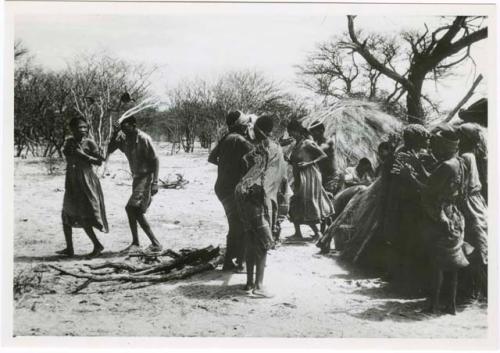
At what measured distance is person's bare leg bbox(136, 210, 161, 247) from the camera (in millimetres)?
6516

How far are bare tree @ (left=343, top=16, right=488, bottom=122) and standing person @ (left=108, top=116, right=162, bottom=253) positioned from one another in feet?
8.18

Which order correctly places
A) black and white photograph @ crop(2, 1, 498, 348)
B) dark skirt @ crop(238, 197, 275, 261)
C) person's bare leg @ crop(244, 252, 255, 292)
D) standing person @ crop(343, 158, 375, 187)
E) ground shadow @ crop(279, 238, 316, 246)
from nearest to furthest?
dark skirt @ crop(238, 197, 275, 261) < person's bare leg @ crop(244, 252, 255, 292) < black and white photograph @ crop(2, 1, 498, 348) < ground shadow @ crop(279, 238, 316, 246) < standing person @ crop(343, 158, 375, 187)

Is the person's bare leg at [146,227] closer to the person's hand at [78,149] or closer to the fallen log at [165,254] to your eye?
the fallen log at [165,254]

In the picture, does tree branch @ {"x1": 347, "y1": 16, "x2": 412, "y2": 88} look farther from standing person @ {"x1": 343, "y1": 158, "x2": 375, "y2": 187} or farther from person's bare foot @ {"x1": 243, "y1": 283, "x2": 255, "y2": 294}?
person's bare foot @ {"x1": 243, "y1": 283, "x2": 255, "y2": 294}

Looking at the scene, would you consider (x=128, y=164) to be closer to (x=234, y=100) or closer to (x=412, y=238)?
(x=234, y=100)

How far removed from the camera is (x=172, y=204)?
666 centimetres

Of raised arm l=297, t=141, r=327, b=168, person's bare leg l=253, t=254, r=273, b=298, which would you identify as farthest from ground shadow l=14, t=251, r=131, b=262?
raised arm l=297, t=141, r=327, b=168

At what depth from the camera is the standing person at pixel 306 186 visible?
6.68 m

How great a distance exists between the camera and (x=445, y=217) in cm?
599

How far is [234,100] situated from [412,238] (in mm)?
2431

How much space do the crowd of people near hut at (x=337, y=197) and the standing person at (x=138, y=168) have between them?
0.4 inches

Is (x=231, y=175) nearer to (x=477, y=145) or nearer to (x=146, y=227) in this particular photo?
(x=146, y=227)

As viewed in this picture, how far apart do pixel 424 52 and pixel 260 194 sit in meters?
2.55

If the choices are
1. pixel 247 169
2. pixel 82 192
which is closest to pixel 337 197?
pixel 247 169
